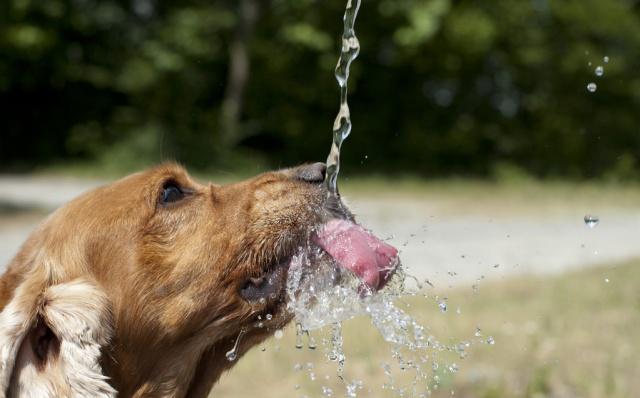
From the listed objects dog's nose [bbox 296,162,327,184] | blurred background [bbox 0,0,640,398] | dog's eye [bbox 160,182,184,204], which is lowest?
blurred background [bbox 0,0,640,398]

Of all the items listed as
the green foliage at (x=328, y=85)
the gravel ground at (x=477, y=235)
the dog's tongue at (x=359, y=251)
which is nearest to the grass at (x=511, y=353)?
the gravel ground at (x=477, y=235)

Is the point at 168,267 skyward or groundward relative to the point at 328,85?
skyward

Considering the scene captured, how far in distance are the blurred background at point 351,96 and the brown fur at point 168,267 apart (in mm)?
11510

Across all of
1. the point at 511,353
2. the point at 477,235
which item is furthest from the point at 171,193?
the point at 477,235

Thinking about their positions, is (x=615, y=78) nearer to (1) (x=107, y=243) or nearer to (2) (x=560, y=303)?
(2) (x=560, y=303)

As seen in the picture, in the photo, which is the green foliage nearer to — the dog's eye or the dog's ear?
the dog's eye

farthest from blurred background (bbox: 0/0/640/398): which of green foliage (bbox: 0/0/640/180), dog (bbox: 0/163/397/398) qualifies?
dog (bbox: 0/163/397/398)

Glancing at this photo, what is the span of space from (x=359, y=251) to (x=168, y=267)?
79cm

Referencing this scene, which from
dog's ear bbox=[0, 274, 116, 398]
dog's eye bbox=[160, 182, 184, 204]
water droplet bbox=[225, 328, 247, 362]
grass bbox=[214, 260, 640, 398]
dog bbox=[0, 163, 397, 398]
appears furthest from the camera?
grass bbox=[214, 260, 640, 398]

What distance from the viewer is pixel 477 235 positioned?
1217 centimetres

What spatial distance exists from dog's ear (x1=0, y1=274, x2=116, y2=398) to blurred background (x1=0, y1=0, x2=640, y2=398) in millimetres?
11982

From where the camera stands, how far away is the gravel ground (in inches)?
368

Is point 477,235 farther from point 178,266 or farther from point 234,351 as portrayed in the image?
point 178,266

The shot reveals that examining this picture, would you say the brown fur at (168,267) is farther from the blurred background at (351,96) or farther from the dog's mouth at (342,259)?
the blurred background at (351,96)
